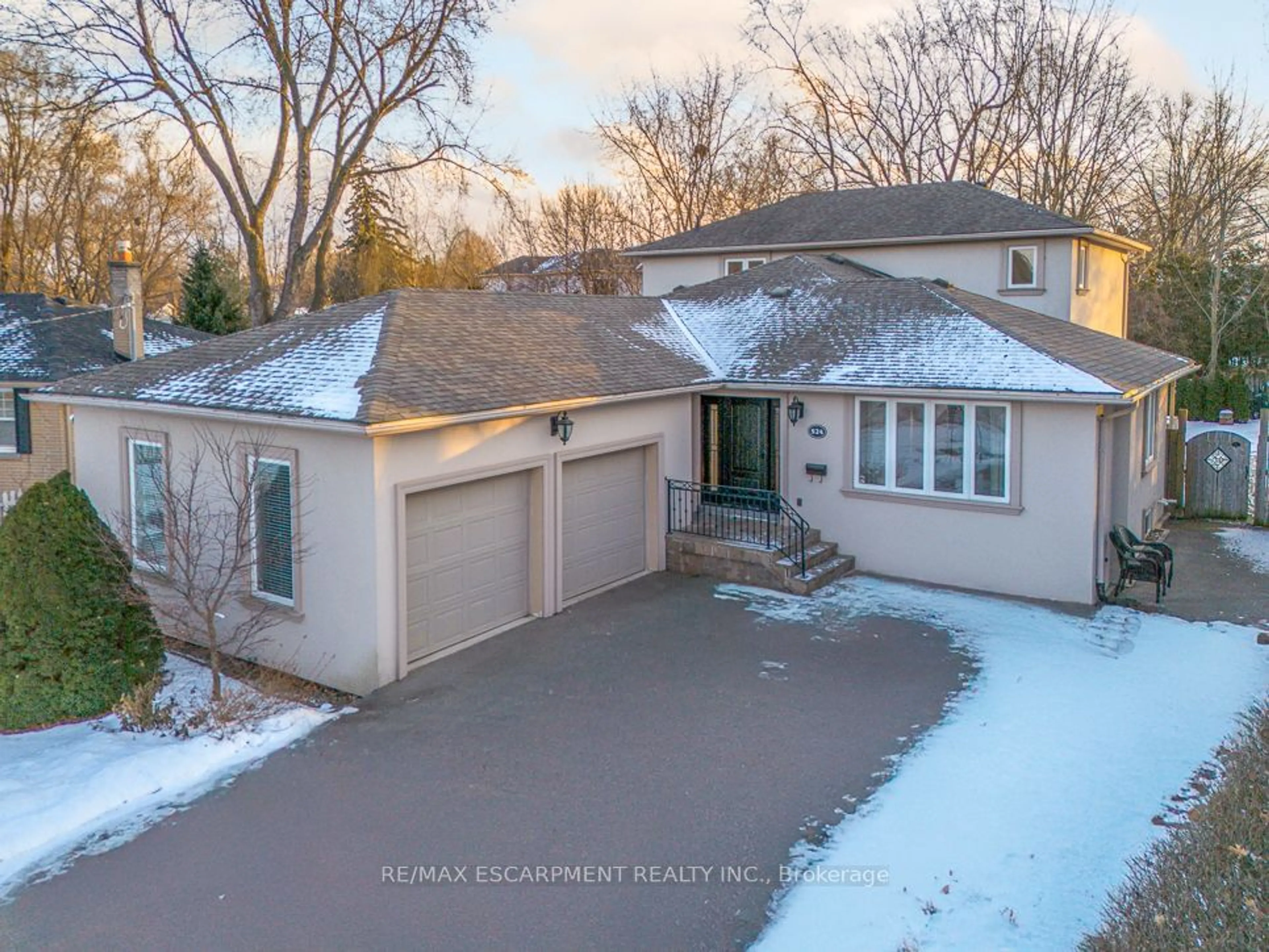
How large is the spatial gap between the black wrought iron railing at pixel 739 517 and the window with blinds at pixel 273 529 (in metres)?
5.59

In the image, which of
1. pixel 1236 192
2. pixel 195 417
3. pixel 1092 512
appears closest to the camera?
pixel 195 417

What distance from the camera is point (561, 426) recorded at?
11742 millimetres

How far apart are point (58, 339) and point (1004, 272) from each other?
63.7 feet

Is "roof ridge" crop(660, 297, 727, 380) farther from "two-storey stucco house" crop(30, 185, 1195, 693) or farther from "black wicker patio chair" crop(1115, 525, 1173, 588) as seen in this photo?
"black wicker patio chair" crop(1115, 525, 1173, 588)

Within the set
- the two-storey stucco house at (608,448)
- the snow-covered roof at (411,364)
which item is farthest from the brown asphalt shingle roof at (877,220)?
the snow-covered roof at (411,364)

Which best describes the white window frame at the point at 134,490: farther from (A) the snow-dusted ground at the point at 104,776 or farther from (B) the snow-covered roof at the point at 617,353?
(A) the snow-dusted ground at the point at 104,776

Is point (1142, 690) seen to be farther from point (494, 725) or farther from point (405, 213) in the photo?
point (405, 213)

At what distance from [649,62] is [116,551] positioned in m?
33.3

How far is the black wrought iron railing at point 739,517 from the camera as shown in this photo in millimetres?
13484

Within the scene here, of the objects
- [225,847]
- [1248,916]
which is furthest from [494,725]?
[1248,916]

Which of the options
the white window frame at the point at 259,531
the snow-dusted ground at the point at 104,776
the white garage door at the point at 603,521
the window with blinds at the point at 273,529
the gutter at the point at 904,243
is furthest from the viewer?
the gutter at the point at 904,243

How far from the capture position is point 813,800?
7305 mm

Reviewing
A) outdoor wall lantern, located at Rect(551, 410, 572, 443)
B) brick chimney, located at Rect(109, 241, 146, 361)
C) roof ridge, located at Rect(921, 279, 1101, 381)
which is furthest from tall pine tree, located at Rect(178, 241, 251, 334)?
roof ridge, located at Rect(921, 279, 1101, 381)

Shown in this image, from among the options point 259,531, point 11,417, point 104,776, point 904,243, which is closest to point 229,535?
point 259,531
